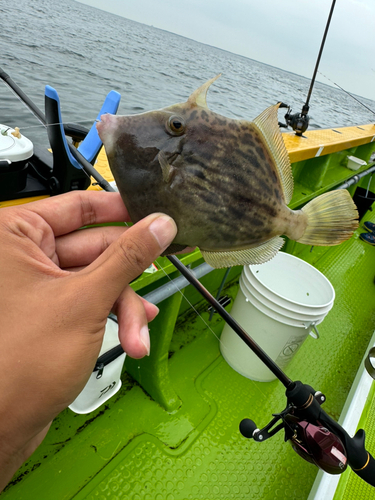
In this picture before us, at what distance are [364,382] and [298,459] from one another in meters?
0.74

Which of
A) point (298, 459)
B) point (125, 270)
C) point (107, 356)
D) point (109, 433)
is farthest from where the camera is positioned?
point (298, 459)

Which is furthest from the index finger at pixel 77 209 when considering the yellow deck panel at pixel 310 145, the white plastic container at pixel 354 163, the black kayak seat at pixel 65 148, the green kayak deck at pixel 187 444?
the white plastic container at pixel 354 163

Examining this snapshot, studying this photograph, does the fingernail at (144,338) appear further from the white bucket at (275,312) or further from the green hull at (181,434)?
the white bucket at (275,312)

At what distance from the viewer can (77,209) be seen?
122cm

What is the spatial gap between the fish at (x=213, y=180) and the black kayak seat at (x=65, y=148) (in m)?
0.50

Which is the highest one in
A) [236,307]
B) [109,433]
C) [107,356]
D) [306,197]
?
[306,197]

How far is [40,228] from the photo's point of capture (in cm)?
105

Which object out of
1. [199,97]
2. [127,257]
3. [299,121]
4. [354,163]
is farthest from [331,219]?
[354,163]

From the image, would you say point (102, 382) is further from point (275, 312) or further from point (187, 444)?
point (275, 312)

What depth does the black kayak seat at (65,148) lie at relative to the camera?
1.30 metres

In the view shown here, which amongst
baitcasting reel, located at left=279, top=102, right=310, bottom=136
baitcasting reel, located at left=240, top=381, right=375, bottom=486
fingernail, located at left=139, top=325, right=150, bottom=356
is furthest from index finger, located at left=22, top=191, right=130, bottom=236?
baitcasting reel, located at left=279, top=102, right=310, bottom=136

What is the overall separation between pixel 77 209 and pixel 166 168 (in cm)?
48

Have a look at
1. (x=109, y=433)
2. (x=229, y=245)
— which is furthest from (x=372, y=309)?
(x=229, y=245)

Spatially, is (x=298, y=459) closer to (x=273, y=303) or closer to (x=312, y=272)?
(x=273, y=303)
